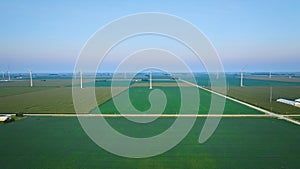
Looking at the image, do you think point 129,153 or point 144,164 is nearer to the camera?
point 144,164

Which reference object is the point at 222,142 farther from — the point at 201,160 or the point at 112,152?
the point at 112,152

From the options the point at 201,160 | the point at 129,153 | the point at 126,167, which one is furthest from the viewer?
the point at 129,153

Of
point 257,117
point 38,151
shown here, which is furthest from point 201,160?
point 257,117

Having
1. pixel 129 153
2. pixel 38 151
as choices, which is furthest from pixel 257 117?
pixel 38 151

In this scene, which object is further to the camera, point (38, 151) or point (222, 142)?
point (222, 142)

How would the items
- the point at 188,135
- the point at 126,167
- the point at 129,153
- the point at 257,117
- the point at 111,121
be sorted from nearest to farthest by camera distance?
the point at 126,167 < the point at 129,153 < the point at 188,135 < the point at 111,121 < the point at 257,117

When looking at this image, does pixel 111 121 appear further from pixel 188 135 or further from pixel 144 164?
pixel 144 164
